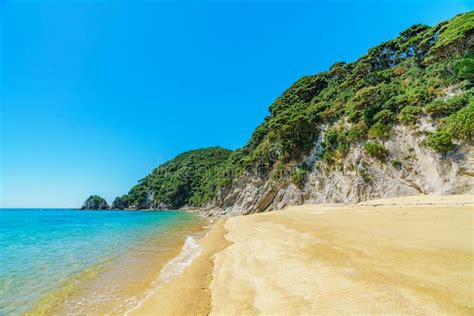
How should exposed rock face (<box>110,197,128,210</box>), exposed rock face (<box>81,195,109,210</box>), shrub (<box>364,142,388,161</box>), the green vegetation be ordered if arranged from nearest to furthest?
shrub (<box>364,142,388,161</box>) < the green vegetation < exposed rock face (<box>110,197,128,210</box>) < exposed rock face (<box>81,195,109,210</box>)

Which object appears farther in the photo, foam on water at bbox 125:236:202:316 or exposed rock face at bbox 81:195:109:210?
exposed rock face at bbox 81:195:109:210

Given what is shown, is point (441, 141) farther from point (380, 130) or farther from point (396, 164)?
point (380, 130)

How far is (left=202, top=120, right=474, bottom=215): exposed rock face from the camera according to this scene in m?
18.8

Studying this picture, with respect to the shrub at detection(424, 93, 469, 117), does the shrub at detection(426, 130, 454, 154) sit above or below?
below

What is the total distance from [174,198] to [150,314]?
92917 millimetres

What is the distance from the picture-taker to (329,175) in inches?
1224

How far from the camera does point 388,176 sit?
24406mm

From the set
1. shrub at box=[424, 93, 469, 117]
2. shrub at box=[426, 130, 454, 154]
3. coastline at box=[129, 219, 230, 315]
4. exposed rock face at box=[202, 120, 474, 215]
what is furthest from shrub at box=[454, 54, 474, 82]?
coastline at box=[129, 219, 230, 315]

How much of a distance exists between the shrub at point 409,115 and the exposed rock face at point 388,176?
2.34ft

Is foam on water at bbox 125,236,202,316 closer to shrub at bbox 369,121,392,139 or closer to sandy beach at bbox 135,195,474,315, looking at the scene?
sandy beach at bbox 135,195,474,315

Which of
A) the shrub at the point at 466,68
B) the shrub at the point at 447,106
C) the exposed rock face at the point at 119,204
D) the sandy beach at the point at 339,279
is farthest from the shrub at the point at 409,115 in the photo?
the exposed rock face at the point at 119,204

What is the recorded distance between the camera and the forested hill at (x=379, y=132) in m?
20.6

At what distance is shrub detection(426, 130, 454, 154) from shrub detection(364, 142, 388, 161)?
15.9ft

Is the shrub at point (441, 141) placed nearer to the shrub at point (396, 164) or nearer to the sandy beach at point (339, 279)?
the shrub at point (396, 164)
